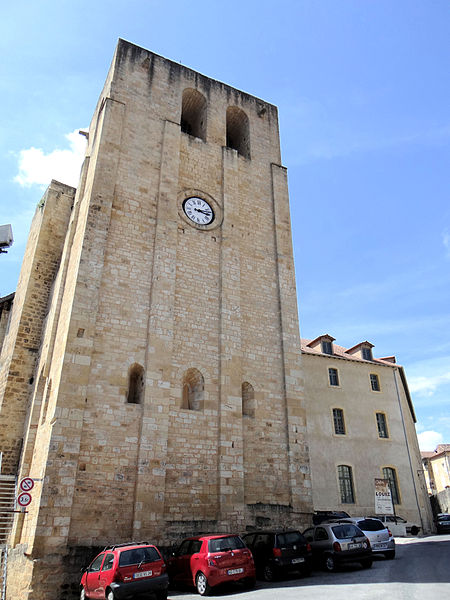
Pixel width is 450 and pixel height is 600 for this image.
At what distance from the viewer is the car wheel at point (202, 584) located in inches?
350

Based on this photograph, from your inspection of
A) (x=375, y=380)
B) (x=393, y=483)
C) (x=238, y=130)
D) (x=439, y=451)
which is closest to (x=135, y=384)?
(x=238, y=130)

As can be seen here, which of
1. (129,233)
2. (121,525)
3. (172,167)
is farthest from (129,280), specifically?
(121,525)

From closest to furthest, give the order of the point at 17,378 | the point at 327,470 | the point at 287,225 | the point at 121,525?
the point at 121,525 < the point at 17,378 < the point at 287,225 < the point at 327,470

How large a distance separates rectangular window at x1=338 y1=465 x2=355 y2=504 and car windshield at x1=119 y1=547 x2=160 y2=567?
14.6 metres

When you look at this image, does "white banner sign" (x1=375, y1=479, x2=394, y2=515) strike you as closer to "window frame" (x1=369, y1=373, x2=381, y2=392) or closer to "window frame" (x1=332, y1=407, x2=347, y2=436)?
"window frame" (x1=332, y1=407, x2=347, y2=436)

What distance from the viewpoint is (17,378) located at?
1577 centimetres

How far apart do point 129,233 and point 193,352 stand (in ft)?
14.1

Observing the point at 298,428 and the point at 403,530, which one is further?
the point at 403,530

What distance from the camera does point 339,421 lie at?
2295 centimetres

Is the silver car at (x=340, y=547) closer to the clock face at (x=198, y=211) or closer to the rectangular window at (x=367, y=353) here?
the clock face at (x=198, y=211)

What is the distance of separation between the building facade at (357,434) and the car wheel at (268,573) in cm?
1094

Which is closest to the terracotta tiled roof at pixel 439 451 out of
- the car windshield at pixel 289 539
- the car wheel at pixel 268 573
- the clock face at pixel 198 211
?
the clock face at pixel 198 211

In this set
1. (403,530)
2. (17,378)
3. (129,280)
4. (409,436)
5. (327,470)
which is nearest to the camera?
(129,280)

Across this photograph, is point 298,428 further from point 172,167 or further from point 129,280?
point 172,167
